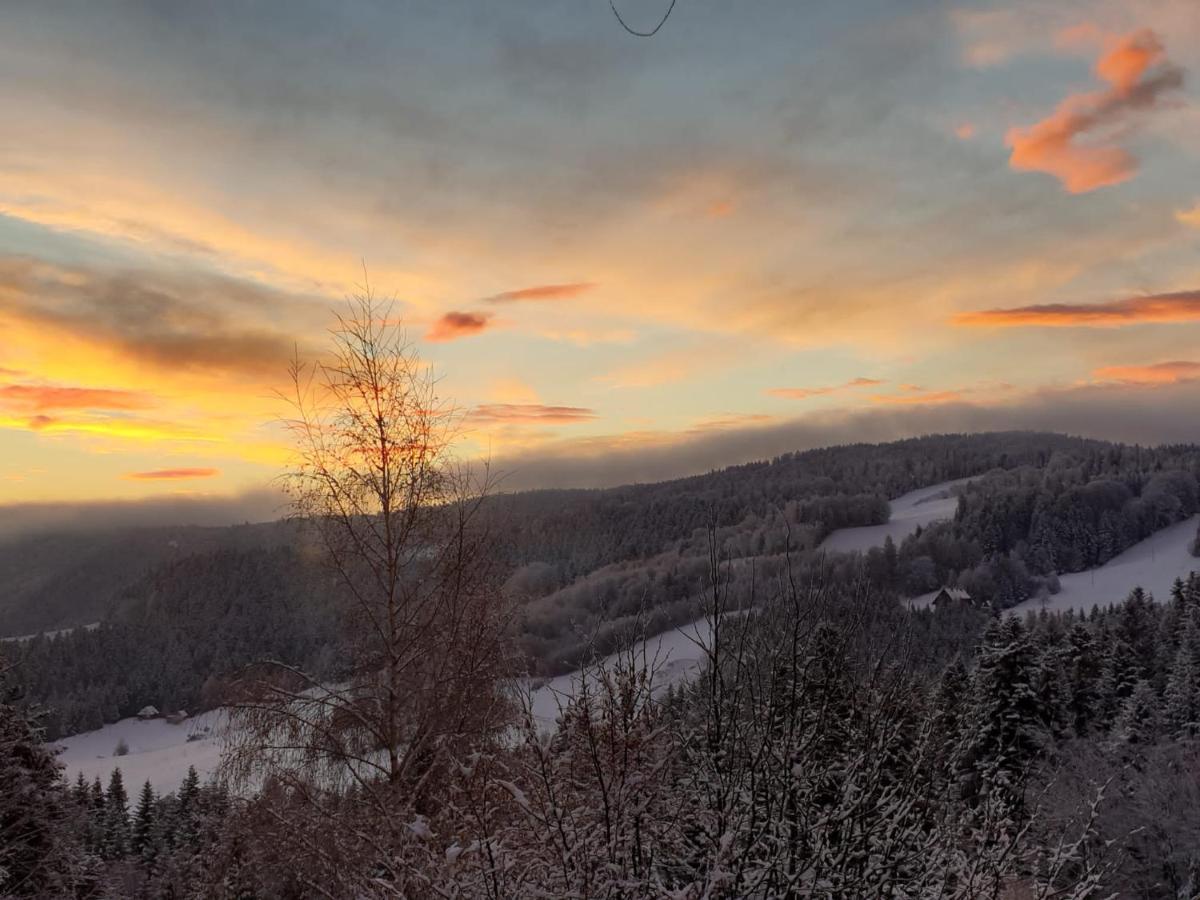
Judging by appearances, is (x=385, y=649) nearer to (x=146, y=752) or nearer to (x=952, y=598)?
(x=146, y=752)

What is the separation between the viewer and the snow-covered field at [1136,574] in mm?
116500

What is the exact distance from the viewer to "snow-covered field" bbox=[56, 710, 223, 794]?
79.2 m

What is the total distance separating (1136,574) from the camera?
12644 cm

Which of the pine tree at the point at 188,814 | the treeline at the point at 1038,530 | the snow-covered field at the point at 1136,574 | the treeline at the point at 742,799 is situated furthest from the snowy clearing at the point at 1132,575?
the treeline at the point at 742,799

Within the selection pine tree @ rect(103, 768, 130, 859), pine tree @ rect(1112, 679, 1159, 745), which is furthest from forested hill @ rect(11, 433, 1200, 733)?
pine tree @ rect(1112, 679, 1159, 745)

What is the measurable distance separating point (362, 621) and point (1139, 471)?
647ft

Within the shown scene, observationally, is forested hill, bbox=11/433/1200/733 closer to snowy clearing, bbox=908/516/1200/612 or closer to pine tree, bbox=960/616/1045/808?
snowy clearing, bbox=908/516/1200/612

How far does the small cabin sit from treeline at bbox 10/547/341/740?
81001 millimetres

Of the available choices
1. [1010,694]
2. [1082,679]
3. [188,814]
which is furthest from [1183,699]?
[188,814]

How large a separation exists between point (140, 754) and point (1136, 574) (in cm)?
14846

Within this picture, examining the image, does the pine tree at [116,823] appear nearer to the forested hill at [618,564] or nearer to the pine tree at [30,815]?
the forested hill at [618,564]

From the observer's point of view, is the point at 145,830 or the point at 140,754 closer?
the point at 145,830

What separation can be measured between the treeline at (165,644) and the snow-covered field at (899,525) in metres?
95.6

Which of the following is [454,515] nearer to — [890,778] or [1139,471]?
[890,778]
